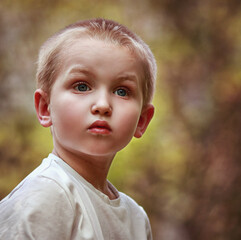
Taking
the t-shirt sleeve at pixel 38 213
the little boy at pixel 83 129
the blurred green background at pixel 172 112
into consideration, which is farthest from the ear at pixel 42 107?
the blurred green background at pixel 172 112

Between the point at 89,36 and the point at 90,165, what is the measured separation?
1.00 feet

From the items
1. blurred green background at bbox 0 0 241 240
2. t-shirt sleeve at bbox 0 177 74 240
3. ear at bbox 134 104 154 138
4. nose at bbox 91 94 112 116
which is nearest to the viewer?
t-shirt sleeve at bbox 0 177 74 240

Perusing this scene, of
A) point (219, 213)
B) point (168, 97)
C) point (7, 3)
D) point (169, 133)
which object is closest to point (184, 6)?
point (168, 97)

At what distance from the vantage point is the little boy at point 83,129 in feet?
2.74

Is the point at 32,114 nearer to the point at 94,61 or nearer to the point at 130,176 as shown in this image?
the point at 130,176

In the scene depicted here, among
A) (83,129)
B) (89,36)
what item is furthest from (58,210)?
(89,36)

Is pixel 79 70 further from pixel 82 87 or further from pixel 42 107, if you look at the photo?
pixel 42 107

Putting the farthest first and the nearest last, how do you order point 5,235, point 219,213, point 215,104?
point 215,104 < point 219,213 < point 5,235

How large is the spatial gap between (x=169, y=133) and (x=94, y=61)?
2.51 meters

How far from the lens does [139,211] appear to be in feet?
3.84

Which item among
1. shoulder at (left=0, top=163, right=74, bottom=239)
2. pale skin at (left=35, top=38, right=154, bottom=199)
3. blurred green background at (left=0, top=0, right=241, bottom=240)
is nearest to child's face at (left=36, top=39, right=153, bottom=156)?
pale skin at (left=35, top=38, right=154, bottom=199)

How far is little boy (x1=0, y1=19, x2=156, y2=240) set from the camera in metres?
0.84

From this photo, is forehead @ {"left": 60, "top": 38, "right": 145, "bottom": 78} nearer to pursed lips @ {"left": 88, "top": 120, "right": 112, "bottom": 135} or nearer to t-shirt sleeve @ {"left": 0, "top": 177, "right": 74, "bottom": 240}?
pursed lips @ {"left": 88, "top": 120, "right": 112, "bottom": 135}

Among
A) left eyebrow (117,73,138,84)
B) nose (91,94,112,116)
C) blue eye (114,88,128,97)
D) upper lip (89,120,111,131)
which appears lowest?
upper lip (89,120,111,131)
